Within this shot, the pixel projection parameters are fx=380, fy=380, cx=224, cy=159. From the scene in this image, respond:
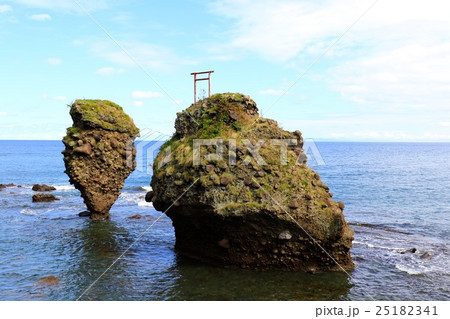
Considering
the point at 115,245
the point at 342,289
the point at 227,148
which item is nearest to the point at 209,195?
the point at 227,148

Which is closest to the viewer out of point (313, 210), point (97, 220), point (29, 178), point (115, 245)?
point (313, 210)

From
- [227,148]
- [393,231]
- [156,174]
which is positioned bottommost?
[393,231]

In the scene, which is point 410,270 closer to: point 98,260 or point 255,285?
point 255,285

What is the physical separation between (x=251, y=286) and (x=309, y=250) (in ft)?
12.9

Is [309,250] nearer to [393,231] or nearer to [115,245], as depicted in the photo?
[115,245]

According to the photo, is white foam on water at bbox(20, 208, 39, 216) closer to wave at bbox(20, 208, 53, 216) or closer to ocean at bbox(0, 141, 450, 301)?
wave at bbox(20, 208, 53, 216)

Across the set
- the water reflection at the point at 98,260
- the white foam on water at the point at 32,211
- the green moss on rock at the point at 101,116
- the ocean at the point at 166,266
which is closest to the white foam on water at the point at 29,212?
the white foam on water at the point at 32,211

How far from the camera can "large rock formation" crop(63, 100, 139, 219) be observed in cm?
3450

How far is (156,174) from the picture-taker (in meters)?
24.1

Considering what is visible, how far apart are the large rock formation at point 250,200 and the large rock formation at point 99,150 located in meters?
14.0

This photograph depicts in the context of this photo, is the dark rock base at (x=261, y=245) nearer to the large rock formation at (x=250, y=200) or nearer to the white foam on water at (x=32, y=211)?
the large rock formation at (x=250, y=200)

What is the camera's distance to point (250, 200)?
66.3ft

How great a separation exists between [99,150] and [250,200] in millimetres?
20005

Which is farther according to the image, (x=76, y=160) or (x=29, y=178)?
Result: (x=29, y=178)
